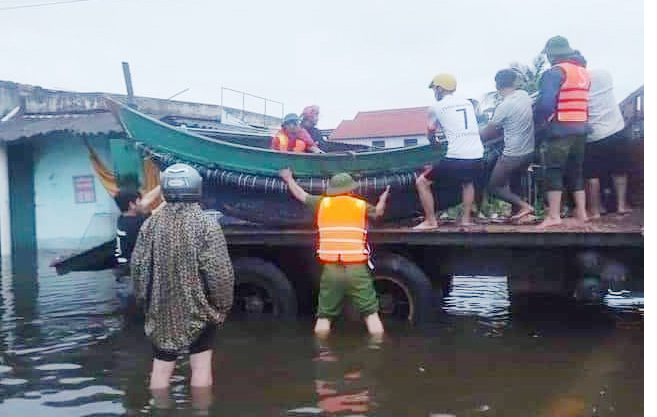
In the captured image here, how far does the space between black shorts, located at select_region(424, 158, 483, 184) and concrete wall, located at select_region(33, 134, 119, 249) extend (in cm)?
1082

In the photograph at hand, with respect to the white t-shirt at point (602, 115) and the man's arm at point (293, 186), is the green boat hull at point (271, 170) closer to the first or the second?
the man's arm at point (293, 186)

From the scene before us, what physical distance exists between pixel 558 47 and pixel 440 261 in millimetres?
2277

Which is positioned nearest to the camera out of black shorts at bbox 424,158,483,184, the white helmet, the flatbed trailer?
the white helmet

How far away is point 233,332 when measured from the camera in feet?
22.8

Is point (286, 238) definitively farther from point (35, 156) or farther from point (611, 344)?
point (35, 156)

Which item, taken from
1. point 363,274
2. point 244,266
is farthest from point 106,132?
point 363,274

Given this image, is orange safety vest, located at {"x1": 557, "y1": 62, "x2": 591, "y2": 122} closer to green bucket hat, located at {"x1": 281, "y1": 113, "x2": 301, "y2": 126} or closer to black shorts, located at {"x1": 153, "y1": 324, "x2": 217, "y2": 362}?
green bucket hat, located at {"x1": 281, "y1": 113, "x2": 301, "y2": 126}

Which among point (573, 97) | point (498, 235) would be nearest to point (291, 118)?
point (498, 235)

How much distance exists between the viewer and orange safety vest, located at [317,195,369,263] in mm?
6312

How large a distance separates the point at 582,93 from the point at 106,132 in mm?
10360

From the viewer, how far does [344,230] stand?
20.7ft

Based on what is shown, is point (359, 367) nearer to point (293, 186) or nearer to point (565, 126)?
point (293, 186)

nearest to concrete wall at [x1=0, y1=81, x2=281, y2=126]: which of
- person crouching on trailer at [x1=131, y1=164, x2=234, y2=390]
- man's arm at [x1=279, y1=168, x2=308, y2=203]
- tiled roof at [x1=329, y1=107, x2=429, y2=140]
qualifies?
man's arm at [x1=279, y1=168, x2=308, y2=203]

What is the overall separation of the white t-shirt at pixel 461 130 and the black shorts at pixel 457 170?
55mm
